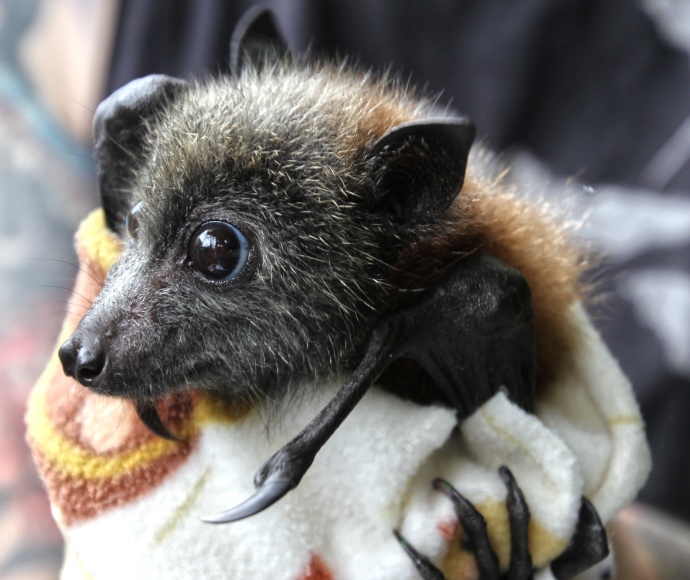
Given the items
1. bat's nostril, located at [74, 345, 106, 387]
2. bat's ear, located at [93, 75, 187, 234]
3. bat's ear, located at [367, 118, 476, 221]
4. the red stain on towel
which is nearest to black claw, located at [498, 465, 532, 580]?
the red stain on towel

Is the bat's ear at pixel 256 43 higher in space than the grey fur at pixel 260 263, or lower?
higher

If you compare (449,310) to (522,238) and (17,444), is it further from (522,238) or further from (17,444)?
(17,444)

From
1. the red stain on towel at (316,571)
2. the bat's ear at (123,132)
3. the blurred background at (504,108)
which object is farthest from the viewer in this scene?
the blurred background at (504,108)

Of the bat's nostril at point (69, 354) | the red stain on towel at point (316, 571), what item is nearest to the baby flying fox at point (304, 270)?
the bat's nostril at point (69, 354)

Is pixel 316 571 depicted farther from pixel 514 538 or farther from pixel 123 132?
pixel 123 132

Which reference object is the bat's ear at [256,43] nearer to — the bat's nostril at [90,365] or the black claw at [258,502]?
the bat's nostril at [90,365]

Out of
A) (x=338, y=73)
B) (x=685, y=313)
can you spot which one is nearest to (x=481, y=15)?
(x=338, y=73)

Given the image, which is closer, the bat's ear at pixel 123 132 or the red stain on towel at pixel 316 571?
the red stain on towel at pixel 316 571

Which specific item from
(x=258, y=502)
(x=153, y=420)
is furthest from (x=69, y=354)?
(x=258, y=502)

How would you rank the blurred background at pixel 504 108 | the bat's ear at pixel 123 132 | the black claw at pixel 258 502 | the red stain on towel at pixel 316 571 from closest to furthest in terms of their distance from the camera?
1. the black claw at pixel 258 502
2. the red stain on towel at pixel 316 571
3. the bat's ear at pixel 123 132
4. the blurred background at pixel 504 108
